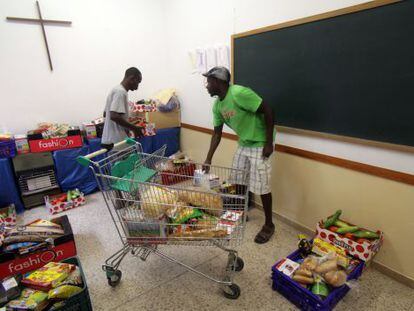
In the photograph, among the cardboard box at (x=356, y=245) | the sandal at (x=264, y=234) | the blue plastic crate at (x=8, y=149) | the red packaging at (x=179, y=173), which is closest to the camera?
the cardboard box at (x=356, y=245)

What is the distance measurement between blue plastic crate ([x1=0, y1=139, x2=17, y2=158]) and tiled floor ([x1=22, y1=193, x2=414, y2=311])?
1.29 meters

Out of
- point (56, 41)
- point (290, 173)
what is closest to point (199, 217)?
point (290, 173)

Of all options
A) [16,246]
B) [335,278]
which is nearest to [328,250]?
[335,278]

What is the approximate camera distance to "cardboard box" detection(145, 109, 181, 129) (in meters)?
3.63

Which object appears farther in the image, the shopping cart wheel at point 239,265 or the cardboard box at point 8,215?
the cardboard box at point 8,215

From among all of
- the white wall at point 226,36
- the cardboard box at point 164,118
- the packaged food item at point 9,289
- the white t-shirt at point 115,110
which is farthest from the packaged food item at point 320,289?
the cardboard box at point 164,118

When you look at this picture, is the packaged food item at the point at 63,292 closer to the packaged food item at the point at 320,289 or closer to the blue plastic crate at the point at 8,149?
the packaged food item at the point at 320,289

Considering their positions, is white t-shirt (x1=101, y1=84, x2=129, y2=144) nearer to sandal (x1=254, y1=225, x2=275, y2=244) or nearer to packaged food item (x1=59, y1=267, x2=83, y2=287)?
packaged food item (x1=59, y1=267, x2=83, y2=287)

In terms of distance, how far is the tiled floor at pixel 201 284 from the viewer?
5.40 ft

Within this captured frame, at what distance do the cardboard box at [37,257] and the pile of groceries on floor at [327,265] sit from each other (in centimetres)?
162

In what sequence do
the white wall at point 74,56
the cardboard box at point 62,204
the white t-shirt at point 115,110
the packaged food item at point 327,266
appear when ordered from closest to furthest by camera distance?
the packaged food item at point 327,266 < the white t-shirt at point 115,110 < the cardboard box at point 62,204 < the white wall at point 74,56

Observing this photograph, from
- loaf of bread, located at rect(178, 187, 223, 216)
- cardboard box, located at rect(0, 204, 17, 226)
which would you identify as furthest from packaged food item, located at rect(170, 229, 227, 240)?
cardboard box, located at rect(0, 204, 17, 226)

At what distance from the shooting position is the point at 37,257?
192cm

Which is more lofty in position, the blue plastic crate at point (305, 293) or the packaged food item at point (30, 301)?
the packaged food item at point (30, 301)
